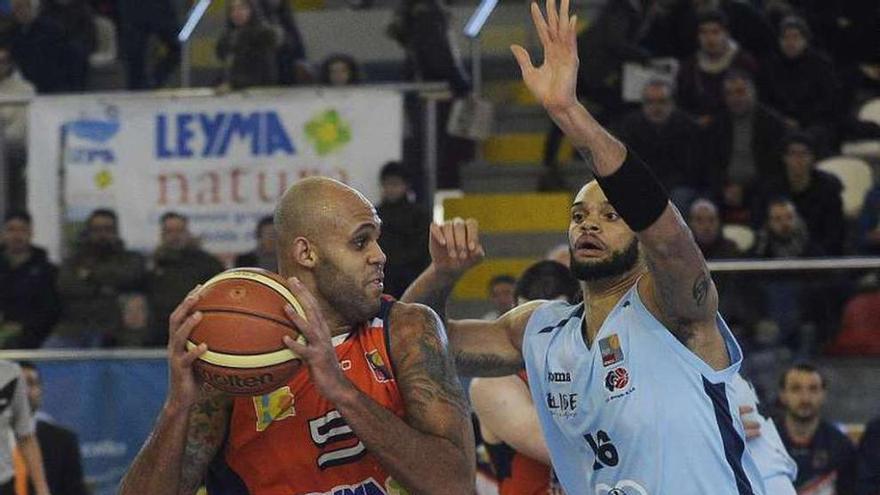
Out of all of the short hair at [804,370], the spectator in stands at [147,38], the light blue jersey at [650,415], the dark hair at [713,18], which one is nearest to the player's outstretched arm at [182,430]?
the light blue jersey at [650,415]

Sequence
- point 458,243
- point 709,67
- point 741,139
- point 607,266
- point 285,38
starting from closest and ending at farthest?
point 607,266 < point 458,243 < point 741,139 < point 709,67 < point 285,38

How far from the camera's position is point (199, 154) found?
14633 mm

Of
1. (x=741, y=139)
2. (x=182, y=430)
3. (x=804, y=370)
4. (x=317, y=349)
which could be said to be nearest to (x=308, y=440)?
(x=182, y=430)

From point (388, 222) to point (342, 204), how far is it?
8130 mm

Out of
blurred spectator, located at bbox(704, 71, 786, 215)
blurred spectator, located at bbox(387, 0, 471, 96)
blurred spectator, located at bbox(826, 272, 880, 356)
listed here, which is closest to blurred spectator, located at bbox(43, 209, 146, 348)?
blurred spectator, located at bbox(387, 0, 471, 96)

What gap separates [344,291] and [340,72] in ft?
34.1

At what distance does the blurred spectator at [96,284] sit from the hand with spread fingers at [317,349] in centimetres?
877

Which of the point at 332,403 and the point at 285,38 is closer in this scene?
the point at 332,403

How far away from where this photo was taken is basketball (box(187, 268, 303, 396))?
4988 millimetres

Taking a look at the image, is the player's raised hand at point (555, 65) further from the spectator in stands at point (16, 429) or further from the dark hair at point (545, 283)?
the spectator in stands at point (16, 429)

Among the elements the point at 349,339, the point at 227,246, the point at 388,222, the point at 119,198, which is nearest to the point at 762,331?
the point at 388,222

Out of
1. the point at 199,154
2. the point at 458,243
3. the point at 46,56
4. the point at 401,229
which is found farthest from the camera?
the point at 46,56

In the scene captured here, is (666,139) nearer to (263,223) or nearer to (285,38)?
(263,223)

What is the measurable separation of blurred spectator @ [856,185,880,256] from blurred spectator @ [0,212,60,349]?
6.21 m
